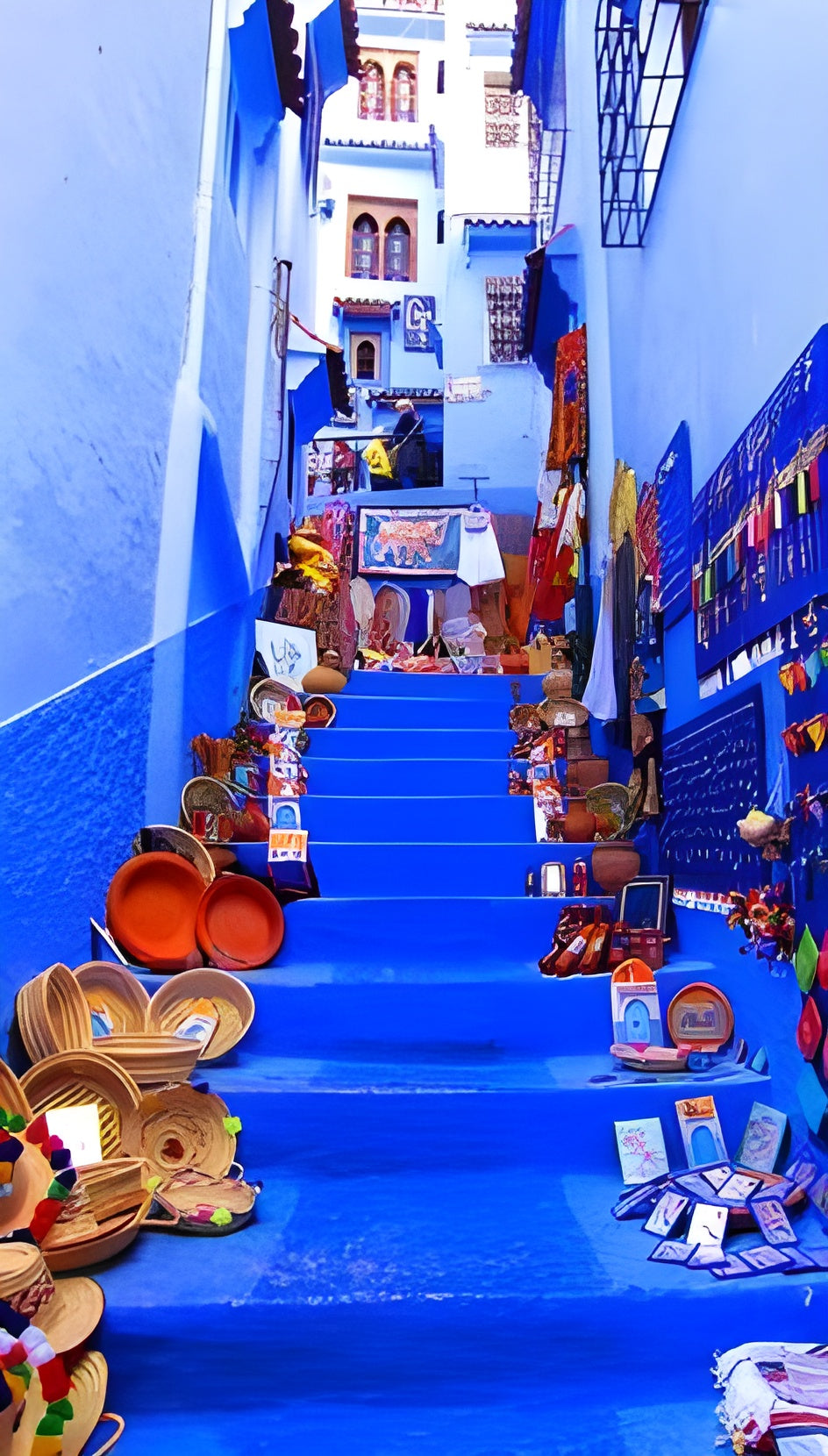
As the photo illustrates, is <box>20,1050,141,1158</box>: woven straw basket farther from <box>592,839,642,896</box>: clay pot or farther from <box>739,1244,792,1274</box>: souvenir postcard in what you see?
<box>592,839,642,896</box>: clay pot

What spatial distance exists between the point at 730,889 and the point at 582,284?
5346 mm

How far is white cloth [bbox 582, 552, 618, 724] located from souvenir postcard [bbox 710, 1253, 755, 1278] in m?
3.08

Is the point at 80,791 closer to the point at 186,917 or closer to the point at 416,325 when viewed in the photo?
the point at 186,917

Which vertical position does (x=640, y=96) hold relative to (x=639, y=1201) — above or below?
above

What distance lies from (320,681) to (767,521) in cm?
429

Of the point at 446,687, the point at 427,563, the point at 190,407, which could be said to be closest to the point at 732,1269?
the point at 190,407

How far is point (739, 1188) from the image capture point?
2.54 m

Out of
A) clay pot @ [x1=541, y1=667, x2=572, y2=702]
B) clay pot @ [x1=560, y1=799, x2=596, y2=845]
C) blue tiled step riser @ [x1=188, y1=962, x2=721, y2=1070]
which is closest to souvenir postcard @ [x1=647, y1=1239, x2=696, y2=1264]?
blue tiled step riser @ [x1=188, y1=962, x2=721, y2=1070]

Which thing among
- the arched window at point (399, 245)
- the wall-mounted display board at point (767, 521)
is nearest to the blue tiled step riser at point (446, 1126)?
the wall-mounted display board at point (767, 521)

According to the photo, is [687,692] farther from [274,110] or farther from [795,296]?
[274,110]

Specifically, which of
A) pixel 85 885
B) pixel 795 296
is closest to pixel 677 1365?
pixel 85 885

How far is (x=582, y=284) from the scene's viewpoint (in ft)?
23.7

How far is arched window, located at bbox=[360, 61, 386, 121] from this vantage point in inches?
766

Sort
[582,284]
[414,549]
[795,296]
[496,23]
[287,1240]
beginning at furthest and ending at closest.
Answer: [496,23]
[414,549]
[582,284]
[795,296]
[287,1240]
